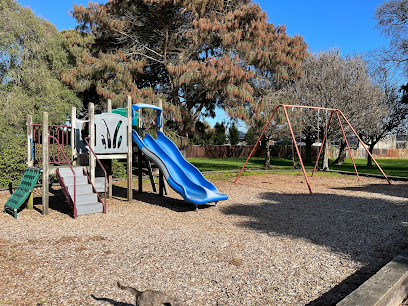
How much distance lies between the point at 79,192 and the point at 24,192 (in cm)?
113

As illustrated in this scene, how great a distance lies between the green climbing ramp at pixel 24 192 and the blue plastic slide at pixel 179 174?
269cm

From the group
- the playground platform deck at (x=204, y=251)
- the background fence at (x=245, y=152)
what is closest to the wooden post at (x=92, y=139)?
the playground platform deck at (x=204, y=251)

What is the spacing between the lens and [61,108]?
16047 millimetres

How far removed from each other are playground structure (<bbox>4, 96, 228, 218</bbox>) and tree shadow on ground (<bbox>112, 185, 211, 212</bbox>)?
41 cm

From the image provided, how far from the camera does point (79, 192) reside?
739 centimetres

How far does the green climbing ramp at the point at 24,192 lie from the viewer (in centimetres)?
700

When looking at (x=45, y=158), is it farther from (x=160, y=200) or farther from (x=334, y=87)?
(x=334, y=87)

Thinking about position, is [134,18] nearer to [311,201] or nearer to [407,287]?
[311,201]

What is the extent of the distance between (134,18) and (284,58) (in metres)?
7.71

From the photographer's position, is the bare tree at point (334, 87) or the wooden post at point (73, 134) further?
the bare tree at point (334, 87)

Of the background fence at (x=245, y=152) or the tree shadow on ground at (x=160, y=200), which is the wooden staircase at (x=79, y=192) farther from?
the background fence at (x=245, y=152)

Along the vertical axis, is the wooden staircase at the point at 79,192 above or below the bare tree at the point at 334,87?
below

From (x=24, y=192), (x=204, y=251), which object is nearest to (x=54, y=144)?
(x=24, y=192)

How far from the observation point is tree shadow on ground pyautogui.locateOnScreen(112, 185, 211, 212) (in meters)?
8.28
